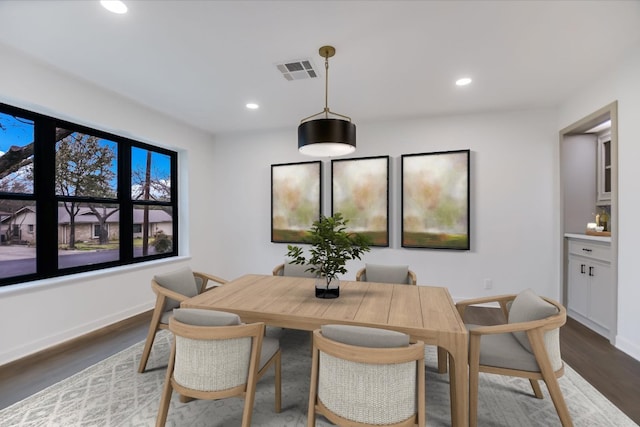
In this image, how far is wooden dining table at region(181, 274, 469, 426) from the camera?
1.51m

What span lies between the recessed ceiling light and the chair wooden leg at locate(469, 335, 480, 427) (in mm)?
3093

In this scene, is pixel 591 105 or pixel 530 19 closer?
pixel 530 19

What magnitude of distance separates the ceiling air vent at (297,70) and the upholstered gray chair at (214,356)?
2288 millimetres

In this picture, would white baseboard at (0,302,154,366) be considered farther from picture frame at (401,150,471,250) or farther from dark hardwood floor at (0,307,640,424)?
picture frame at (401,150,471,250)

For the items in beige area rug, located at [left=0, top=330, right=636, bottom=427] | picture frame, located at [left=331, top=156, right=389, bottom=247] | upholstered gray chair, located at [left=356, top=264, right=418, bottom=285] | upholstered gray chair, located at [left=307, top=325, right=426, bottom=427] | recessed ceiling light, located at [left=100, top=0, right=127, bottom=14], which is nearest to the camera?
upholstered gray chair, located at [left=307, top=325, right=426, bottom=427]

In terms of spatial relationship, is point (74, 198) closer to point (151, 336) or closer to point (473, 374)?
point (151, 336)

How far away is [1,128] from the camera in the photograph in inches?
106

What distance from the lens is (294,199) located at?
473 cm

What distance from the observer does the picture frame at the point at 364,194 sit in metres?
4.30

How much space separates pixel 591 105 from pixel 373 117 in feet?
7.92

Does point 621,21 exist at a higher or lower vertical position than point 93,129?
higher

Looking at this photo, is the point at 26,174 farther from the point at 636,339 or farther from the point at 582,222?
the point at 582,222

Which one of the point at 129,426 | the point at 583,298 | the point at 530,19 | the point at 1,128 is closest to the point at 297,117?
the point at 530,19

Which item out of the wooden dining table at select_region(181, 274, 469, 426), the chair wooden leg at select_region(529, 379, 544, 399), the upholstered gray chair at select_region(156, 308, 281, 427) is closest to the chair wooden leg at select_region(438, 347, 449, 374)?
the wooden dining table at select_region(181, 274, 469, 426)
